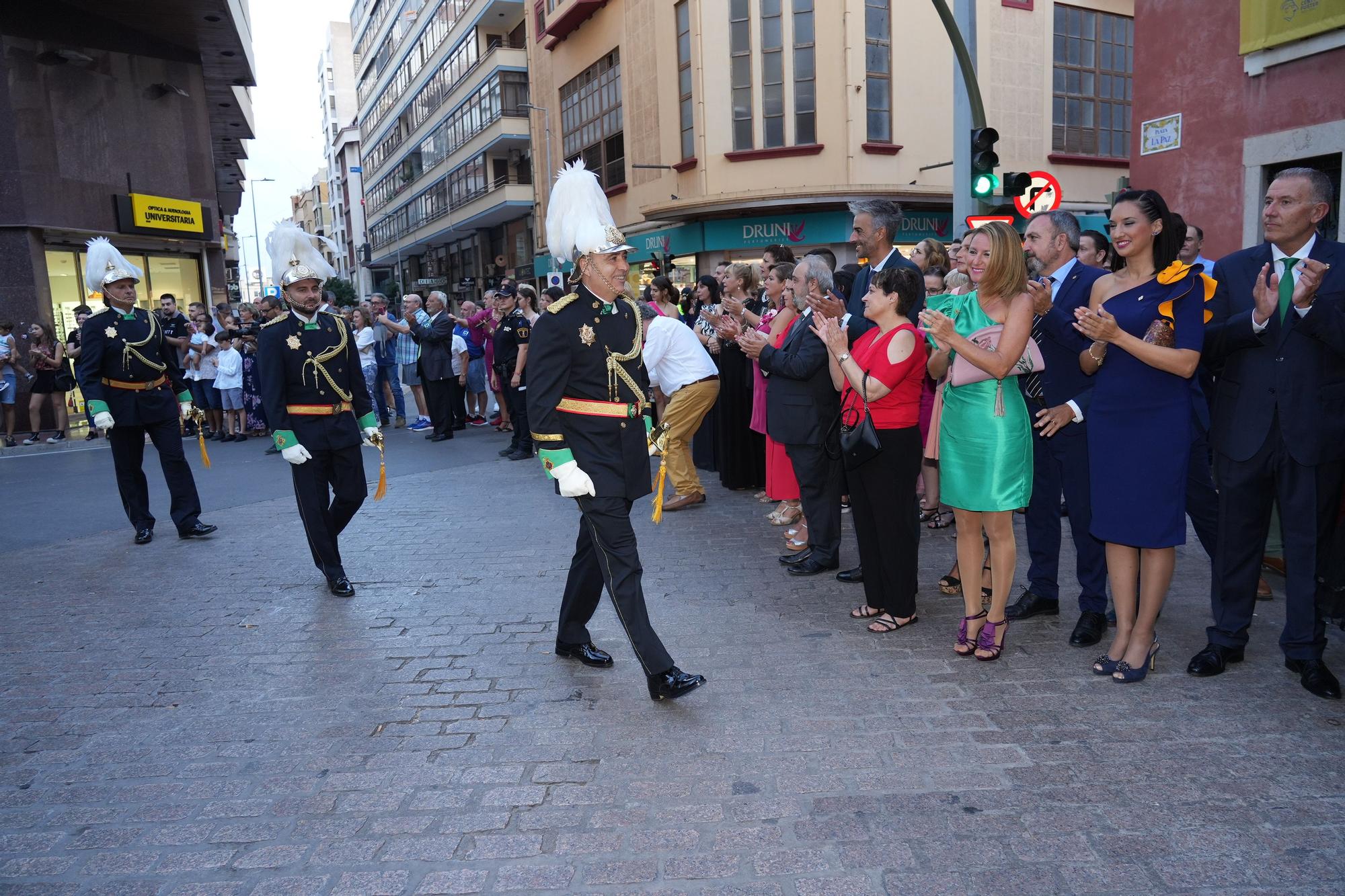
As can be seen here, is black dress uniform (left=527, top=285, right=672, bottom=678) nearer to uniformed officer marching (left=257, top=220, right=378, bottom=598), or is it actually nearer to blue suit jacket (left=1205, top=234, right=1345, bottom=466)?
uniformed officer marching (left=257, top=220, right=378, bottom=598)

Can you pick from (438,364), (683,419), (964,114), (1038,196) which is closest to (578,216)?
(683,419)

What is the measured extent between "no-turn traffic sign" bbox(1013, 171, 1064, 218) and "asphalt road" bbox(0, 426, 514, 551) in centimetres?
685

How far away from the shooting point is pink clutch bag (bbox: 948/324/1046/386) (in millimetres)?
4461

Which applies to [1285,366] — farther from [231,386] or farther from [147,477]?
[231,386]

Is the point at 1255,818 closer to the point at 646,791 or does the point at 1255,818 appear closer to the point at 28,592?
the point at 646,791

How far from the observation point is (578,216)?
170 inches

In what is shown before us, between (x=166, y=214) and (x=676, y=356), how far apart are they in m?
18.7

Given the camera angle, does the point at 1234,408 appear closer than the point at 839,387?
Yes

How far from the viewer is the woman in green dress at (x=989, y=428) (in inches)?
171

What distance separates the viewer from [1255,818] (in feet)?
10.3

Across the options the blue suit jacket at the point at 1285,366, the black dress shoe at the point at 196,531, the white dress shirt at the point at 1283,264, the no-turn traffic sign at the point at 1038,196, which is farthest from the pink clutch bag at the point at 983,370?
the no-turn traffic sign at the point at 1038,196

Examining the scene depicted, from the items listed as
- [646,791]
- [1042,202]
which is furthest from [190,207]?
[646,791]

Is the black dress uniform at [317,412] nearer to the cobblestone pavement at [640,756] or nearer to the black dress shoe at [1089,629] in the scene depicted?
the cobblestone pavement at [640,756]

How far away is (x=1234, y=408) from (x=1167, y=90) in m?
9.69
